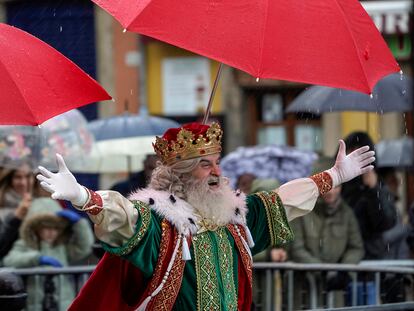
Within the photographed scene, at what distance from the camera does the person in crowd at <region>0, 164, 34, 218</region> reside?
9133mm

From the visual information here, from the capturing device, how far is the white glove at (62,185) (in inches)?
195

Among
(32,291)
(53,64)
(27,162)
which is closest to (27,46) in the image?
(53,64)

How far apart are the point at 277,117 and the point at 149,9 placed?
1402 cm

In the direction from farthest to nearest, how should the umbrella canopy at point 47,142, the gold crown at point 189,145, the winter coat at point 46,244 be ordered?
the umbrella canopy at point 47,142 < the winter coat at point 46,244 < the gold crown at point 189,145

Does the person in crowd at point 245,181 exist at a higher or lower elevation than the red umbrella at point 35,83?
lower

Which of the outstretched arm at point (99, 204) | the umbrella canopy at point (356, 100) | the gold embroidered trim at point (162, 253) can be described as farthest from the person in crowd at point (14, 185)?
the outstretched arm at point (99, 204)

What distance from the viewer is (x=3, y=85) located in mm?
5641

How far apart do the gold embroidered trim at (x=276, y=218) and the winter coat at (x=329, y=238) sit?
3270mm

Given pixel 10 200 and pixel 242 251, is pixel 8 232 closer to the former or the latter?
pixel 10 200

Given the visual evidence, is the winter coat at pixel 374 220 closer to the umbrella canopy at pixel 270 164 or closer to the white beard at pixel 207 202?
the umbrella canopy at pixel 270 164

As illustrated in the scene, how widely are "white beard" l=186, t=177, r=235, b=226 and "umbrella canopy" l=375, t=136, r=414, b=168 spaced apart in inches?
306

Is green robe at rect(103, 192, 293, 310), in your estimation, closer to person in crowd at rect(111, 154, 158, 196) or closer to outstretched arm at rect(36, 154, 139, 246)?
outstretched arm at rect(36, 154, 139, 246)

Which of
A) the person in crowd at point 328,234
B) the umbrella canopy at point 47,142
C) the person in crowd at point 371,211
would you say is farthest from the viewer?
the person in crowd at point 371,211

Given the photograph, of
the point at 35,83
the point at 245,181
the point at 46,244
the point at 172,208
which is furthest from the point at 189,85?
the point at 172,208
